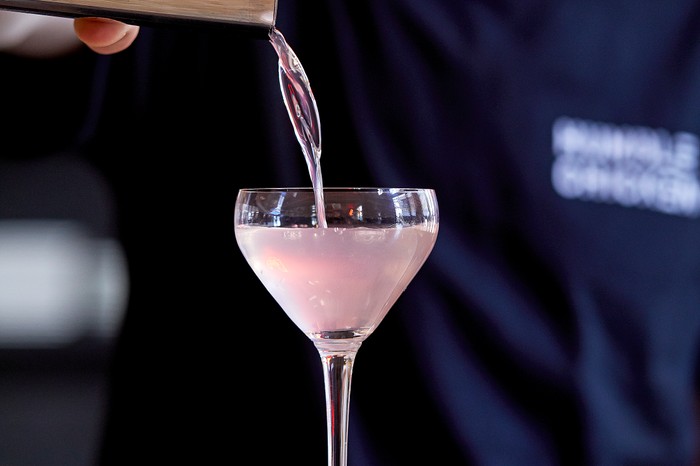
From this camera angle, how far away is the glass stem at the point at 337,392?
0.84 m

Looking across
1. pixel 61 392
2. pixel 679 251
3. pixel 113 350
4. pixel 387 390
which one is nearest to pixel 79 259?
pixel 61 392

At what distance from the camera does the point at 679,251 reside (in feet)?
5.09

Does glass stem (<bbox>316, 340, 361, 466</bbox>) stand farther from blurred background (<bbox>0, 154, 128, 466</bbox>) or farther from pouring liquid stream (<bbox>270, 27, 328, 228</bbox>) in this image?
blurred background (<bbox>0, 154, 128, 466</bbox>)

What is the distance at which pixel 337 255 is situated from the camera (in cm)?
82

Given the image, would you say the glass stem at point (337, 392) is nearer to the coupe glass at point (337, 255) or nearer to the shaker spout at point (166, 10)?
the coupe glass at point (337, 255)

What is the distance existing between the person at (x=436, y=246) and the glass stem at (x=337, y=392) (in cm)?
51

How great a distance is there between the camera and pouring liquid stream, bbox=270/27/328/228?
84cm

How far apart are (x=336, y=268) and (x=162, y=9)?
10.6 inches

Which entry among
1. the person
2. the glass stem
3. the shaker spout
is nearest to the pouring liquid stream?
the shaker spout

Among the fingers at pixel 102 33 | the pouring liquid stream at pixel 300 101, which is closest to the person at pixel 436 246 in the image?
the fingers at pixel 102 33

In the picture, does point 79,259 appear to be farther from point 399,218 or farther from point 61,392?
point 399,218

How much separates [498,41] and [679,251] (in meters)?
0.48

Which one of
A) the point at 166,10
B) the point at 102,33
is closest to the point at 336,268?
the point at 166,10

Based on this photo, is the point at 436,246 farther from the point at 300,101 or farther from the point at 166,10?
the point at 166,10
